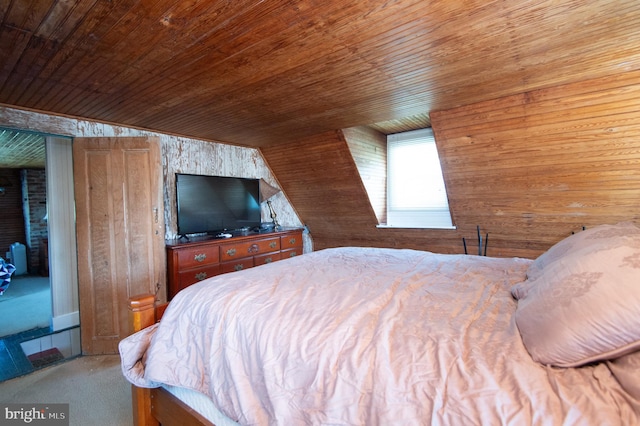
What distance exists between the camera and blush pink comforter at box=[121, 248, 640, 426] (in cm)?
78

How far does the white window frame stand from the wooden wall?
19 centimetres

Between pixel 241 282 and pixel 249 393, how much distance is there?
2.05 feet

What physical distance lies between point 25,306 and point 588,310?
5586 millimetres

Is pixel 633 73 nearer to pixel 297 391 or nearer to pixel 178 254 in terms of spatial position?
pixel 297 391

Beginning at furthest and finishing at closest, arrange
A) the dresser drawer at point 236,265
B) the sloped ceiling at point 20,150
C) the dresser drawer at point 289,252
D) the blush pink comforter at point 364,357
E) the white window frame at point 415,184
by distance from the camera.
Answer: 1. the dresser drawer at point 289,252
2. the white window frame at point 415,184
3. the sloped ceiling at point 20,150
4. the dresser drawer at point 236,265
5. the blush pink comforter at point 364,357

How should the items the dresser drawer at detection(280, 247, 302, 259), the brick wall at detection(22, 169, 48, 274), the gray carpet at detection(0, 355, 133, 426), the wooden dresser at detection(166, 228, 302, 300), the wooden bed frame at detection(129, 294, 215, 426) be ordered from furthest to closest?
the brick wall at detection(22, 169, 48, 274) < the dresser drawer at detection(280, 247, 302, 259) < the wooden dresser at detection(166, 228, 302, 300) < the gray carpet at detection(0, 355, 133, 426) < the wooden bed frame at detection(129, 294, 215, 426)

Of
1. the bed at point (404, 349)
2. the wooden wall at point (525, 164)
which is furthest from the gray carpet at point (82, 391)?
the wooden wall at point (525, 164)

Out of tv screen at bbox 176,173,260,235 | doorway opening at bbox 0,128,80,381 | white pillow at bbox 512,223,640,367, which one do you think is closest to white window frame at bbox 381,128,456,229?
tv screen at bbox 176,173,260,235

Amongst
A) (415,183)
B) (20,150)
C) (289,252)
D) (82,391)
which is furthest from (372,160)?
(20,150)

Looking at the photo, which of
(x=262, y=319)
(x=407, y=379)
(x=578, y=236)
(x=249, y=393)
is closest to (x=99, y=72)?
(x=262, y=319)

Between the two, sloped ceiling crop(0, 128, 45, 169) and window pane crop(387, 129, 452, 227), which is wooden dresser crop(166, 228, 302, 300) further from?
sloped ceiling crop(0, 128, 45, 169)

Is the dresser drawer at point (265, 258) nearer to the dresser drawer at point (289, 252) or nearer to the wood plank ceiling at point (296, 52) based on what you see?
the dresser drawer at point (289, 252)

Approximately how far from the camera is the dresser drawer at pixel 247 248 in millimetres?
3561

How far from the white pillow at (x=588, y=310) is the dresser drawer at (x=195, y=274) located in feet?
9.67
